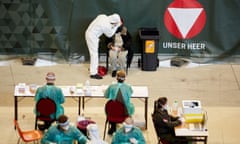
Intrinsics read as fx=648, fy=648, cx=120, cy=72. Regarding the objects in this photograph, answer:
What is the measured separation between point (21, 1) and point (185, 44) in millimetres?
3950

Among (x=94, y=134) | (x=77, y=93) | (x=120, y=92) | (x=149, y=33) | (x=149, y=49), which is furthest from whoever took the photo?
(x=149, y=33)

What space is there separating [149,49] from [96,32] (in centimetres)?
134

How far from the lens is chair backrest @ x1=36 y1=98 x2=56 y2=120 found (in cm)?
1105

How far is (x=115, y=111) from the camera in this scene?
11133 mm

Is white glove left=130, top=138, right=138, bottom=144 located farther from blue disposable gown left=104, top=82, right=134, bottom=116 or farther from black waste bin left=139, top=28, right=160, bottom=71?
black waste bin left=139, top=28, right=160, bottom=71

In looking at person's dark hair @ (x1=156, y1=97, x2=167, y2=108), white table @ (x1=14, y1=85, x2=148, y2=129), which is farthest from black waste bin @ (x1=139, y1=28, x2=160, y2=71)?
person's dark hair @ (x1=156, y1=97, x2=167, y2=108)

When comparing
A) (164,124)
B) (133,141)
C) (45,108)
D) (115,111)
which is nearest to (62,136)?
(133,141)

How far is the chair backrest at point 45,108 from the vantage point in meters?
11.0

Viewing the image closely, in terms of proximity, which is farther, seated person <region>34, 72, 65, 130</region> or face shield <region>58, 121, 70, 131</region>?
seated person <region>34, 72, 65, 130</region>

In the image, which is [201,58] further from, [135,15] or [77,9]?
[77,9]

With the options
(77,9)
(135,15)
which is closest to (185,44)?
(135,15)

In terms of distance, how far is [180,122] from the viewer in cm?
1058

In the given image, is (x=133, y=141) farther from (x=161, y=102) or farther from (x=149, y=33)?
(x=149, y=33)

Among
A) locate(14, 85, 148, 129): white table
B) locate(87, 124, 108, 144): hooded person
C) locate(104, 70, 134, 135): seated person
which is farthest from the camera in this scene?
locate(14, 85, 148, 129): white table
